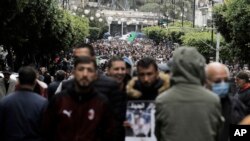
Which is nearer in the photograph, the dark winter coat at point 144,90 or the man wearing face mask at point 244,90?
the dark winter coat at point 144,90

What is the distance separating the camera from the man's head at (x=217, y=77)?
6.62 meters

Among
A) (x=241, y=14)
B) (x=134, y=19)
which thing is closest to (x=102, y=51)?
(x=241, y=14)

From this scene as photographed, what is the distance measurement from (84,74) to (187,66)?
0.94 meters

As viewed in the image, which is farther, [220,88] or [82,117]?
[220,88]

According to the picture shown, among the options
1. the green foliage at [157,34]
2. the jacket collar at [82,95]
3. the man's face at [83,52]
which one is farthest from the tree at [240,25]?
the green foliage at [157,34]

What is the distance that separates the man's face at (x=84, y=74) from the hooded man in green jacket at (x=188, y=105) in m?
0.69

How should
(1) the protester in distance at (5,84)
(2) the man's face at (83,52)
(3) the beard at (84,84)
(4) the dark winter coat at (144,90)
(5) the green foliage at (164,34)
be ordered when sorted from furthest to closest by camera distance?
(5) the green foliage at (164,34), (1) the protester in distance at (5,84), (2) the man's face at (83,52), (4) the dark winter coat at (144,90), (3) the beard at (84,84)

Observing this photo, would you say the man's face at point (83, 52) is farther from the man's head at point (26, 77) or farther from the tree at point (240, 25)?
the tree at point (240, 25)

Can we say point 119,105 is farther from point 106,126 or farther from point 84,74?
point 84,74

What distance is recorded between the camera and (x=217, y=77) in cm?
664

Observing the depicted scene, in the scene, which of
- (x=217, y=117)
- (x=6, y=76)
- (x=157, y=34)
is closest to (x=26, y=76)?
Result: (x=217, y=117)

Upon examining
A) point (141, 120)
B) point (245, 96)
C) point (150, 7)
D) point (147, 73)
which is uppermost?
point (147, 73)

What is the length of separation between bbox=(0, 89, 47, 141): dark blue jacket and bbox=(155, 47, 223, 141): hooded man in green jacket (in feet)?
5.96

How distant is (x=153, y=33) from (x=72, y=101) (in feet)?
361
